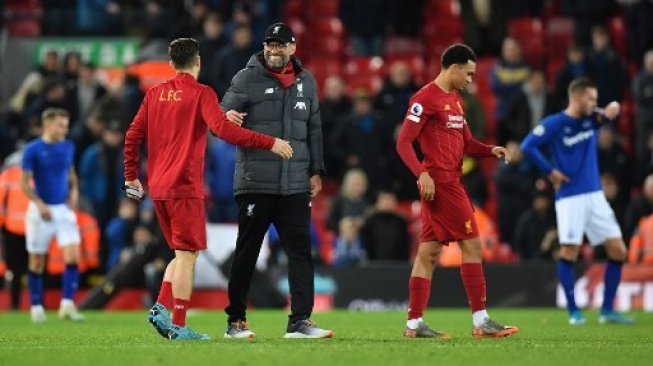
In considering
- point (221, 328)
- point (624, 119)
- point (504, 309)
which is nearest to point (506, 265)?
point (504, 309)

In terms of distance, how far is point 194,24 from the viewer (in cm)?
2294

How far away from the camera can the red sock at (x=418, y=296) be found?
11562 mm

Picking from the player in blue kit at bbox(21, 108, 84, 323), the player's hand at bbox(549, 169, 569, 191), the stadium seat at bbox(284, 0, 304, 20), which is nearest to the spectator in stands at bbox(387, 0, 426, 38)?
the stadium seat at bbox(284, 0, 304, 20)

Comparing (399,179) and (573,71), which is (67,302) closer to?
(399,179)

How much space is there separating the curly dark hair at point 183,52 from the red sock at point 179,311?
179 centimetres

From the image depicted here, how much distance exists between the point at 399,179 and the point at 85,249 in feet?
15.6

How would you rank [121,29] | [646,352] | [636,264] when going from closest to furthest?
[646,352] → [636,264] → [121,29]

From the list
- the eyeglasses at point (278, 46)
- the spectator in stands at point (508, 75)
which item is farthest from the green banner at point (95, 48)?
the eyeglasses at point (278, 46)

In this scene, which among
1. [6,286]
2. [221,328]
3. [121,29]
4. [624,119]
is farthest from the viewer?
[121,29]

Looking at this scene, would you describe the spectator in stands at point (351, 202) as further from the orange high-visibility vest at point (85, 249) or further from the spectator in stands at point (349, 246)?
the orange high-visibility vest at point (85, 249)

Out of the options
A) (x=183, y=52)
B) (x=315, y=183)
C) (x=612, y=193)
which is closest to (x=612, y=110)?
(x=315, y=183)

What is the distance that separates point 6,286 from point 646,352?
38.7 ft

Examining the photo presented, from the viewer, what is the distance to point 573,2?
22844 millimetres

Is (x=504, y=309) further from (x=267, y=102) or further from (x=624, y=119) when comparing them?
(x=267, y=102)
